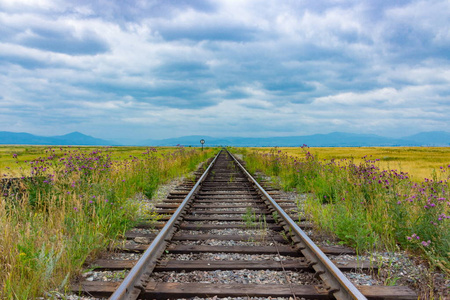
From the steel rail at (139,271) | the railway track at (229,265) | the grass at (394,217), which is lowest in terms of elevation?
the railway track at (229,265)

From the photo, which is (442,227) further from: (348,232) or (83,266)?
(83,266)

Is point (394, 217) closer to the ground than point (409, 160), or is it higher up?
closer to the ground

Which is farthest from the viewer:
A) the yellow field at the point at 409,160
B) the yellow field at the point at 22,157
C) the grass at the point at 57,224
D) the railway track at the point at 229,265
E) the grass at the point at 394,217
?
the yellow field at the point at 409,160

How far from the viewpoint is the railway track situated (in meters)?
2.85

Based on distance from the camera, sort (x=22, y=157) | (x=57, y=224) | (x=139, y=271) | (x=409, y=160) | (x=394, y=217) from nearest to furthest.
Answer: (x=139, y=271), (x=57, y=224), (x=394, y=217), (x=409, y=160), (x=22, y=157)

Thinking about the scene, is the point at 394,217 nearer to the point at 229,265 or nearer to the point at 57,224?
the point at 229,265

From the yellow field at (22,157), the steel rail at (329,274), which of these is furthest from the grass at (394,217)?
the yellow field at (22,157)

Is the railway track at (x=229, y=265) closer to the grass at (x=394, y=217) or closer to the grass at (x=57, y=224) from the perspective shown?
the grass at (x=57, y=224)

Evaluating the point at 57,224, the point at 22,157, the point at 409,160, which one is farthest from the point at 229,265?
the point at 22,157

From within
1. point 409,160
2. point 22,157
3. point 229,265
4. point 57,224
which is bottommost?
point 229,265

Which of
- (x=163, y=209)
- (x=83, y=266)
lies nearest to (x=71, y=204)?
(x=83, y=266)

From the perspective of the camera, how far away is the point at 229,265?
137 inches

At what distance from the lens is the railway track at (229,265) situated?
285 centimetres

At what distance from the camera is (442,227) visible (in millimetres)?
3947
